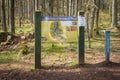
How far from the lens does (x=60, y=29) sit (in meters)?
10.1

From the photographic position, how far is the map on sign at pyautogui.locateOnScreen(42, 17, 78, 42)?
989 centimetres

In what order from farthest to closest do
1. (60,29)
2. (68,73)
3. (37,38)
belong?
(60,29) → (37,38) → (68,73)

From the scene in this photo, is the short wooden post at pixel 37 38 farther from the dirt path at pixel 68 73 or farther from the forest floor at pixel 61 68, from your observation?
the dirt path at pixel 68 73

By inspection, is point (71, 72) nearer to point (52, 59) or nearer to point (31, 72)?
point (31, 72)

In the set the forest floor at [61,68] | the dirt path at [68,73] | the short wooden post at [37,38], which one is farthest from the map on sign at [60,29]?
the dirt path at [68,73]

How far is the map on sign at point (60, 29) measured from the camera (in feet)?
32.4

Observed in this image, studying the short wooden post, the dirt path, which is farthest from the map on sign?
the dirt path

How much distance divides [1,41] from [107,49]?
8.35 metres

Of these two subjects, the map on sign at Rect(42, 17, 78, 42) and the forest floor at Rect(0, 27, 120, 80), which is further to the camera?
the map on sign at Rect(42, 17, 78, 42)

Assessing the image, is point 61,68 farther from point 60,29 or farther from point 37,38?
point 60,29

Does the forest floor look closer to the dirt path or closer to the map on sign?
the dirt path

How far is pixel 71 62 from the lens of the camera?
10031mm

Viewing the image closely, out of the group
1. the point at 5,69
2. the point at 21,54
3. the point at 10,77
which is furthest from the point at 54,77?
the point at 21,54

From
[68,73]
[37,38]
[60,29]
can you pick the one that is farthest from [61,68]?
[60,29]
